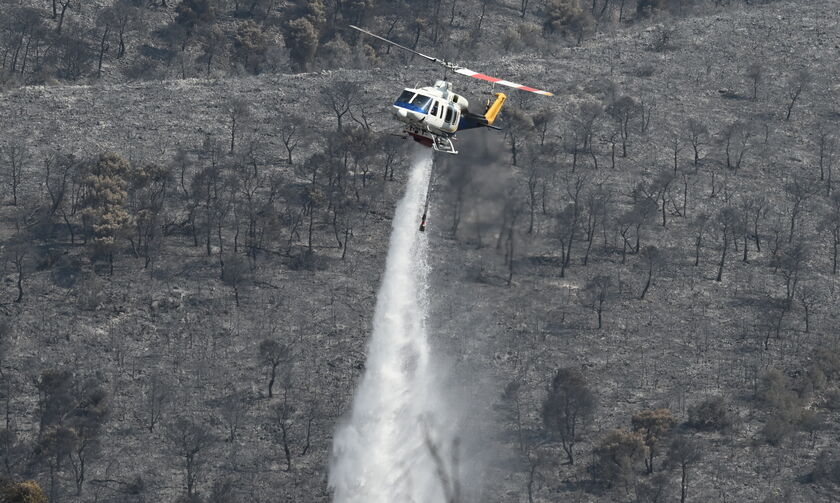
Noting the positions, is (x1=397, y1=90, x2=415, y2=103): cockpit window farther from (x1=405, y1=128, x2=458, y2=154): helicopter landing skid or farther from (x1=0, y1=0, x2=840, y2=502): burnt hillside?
(x1=0, y1=0, x2=840, y2=502): burnt hillside

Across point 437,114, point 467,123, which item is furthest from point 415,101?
point 467,123

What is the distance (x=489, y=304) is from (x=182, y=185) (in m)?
29.1

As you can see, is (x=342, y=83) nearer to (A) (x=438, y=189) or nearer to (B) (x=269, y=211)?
(B) (x=269, y=211)

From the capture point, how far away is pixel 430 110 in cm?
11562

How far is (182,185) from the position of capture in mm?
164875

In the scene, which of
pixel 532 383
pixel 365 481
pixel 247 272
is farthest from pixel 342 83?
pixel 365 481

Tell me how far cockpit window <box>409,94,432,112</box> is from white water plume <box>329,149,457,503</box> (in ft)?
86.2

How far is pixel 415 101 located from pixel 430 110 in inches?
38.8

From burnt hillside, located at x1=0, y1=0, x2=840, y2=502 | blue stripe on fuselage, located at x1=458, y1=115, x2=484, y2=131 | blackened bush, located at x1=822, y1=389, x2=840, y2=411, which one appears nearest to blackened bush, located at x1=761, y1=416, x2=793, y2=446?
burnt hillside, located at x1=0, y1=0, x2=840, y2=502

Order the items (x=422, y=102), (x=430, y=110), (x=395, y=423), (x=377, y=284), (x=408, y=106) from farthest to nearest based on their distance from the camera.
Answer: (x=377, y=284)
(x=395, y=423)
(x=430, y=110)
(x=422, y=102)
(x=408, y=106)

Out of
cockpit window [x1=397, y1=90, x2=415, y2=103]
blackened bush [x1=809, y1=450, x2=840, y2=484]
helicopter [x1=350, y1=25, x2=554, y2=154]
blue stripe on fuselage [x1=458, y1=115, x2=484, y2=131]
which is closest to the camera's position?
helicopter [x1=350, y1=25, x2=554, y2=154]

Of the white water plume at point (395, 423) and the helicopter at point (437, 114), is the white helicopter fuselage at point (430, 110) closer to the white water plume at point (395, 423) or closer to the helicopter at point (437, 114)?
the helicopter at point (437, 114)

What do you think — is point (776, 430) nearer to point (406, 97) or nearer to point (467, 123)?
point (467, 123)

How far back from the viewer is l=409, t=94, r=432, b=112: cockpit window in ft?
378
